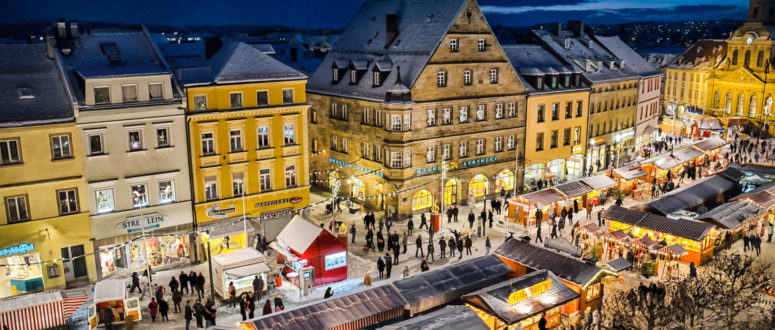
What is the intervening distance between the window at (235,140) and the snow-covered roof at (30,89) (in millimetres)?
9221

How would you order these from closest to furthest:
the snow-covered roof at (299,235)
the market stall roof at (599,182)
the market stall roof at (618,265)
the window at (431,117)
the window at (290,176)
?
the market stall roof at (618,265)
the snow-covered roof at (299,235)
the window at (290,176)
the window at (431,117)
the market stall roof at (599,182)

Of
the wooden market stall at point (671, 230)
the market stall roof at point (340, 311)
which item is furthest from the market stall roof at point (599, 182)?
the market stall roof at point (340, 311)

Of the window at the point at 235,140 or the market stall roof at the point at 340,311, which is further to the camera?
the window at the point at 235,140

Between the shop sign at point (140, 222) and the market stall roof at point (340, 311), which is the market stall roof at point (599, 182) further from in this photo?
the shop sign at point (140, 222)

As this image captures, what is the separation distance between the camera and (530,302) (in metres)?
28.6

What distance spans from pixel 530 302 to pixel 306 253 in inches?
520

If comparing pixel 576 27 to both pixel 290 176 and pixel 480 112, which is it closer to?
pixel 480 112

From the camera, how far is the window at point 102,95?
34.3 metres

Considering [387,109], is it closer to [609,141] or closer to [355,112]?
[355,112]

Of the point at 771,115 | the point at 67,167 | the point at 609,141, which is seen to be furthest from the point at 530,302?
the point at 771,115

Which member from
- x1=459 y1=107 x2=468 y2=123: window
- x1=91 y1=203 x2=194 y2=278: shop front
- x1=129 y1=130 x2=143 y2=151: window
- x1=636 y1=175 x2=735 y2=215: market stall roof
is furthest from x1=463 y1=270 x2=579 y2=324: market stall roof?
x1=459 y1=107 x2=468 y2=123: window

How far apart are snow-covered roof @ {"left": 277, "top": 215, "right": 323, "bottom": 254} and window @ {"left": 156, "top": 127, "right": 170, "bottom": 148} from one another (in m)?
8.87

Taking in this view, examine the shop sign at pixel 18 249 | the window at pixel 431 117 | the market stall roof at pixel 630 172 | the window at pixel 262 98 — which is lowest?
the market stall roof at pixel 630 172

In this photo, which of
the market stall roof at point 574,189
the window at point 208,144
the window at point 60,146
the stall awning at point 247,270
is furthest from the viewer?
the market stall roof at point 574,189
